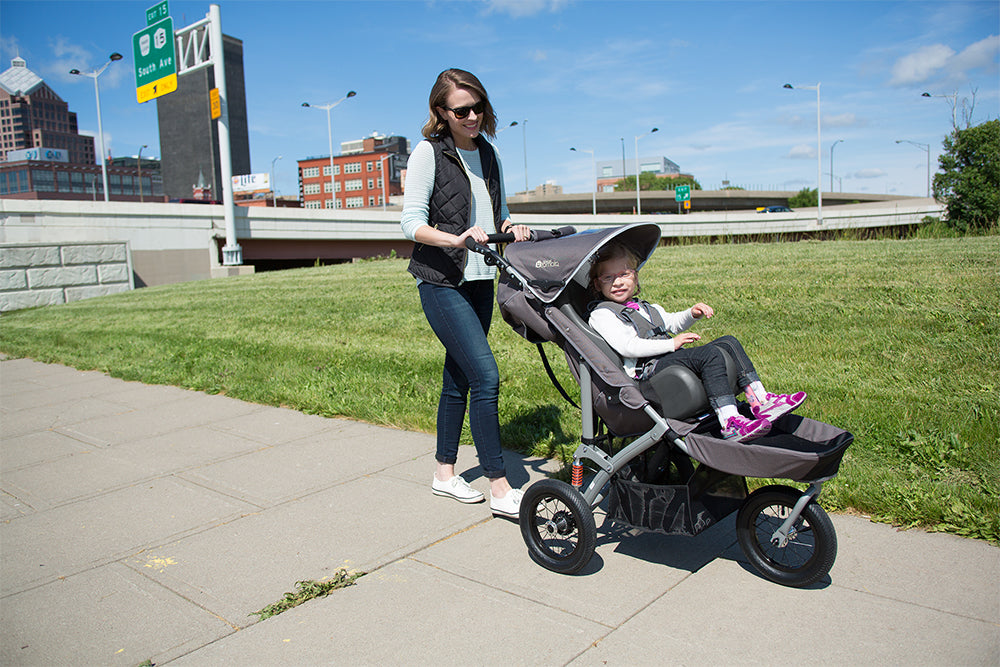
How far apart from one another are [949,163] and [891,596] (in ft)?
106

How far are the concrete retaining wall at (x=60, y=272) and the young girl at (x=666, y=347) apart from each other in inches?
767

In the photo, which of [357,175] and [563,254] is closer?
[563,254]

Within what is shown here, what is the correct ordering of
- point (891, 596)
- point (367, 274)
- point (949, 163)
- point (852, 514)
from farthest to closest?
point (949, 163), point (367, 274), point (852, 514), point (891, 596)

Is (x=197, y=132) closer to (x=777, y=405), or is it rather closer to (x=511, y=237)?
(x=511, y=237)

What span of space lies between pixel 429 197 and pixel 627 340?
1292mm

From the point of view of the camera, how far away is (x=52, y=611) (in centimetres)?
294

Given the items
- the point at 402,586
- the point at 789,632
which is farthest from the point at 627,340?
the point at 402,586

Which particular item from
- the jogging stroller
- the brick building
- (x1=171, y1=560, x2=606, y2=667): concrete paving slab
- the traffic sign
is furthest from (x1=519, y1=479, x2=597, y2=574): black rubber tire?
the brick building

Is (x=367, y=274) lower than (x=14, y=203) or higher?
lower

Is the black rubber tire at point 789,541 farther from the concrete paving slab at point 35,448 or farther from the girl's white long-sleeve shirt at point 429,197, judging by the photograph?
the concrete paving slab at point 35,448

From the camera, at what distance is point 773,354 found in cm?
612

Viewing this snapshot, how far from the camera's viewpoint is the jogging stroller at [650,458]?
2734mm

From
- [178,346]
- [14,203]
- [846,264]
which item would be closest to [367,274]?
[178,346]

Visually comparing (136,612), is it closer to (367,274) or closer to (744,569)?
(744,569)
